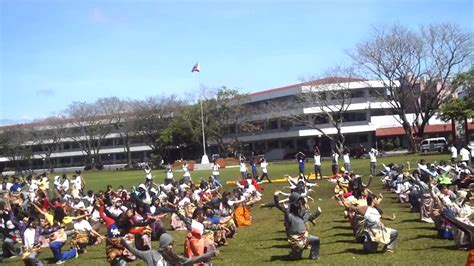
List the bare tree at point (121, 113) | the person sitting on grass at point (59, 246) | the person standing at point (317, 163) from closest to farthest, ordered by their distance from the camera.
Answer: the person sitting on grass at point (59, 246), the person standing at point (317, 163), the bare tree at point (121, 113)

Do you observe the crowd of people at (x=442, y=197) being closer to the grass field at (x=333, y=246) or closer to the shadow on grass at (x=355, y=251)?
the grass field at (x=333, y=246)

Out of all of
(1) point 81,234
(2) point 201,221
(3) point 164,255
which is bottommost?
(1) point 81,234

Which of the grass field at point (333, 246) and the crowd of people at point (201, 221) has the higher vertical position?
the crowd of people at point (201, 221)

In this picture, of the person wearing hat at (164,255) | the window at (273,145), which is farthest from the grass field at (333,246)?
the window at (273,145)

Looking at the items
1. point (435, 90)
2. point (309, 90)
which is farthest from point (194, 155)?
point (435, 90)

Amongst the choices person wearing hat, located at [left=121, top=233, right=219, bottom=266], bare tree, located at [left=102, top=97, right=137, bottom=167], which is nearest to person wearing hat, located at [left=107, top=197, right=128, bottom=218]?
person wearing hat, located at [left=121, top=233, right=219, bottom=266]

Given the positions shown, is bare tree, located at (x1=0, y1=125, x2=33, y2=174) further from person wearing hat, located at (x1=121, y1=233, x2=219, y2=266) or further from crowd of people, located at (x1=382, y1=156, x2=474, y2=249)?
person wearing hat, located at (x1=121, y1=233, x2=219, y2=266)

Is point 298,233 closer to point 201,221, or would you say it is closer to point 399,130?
point 201,221

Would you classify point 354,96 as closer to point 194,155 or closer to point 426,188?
point 194,155

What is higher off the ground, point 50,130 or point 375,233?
point 50,130

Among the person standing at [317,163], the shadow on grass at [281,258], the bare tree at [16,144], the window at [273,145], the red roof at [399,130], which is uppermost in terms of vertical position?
the bare tree at [16,144]

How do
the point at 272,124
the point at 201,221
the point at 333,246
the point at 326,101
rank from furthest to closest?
the point at 272,124
the point at 326,101
the point at 333,246
the point at 201,221

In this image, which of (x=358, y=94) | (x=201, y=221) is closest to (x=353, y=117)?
(x=358, y=94)

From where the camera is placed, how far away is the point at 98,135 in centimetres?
8394
